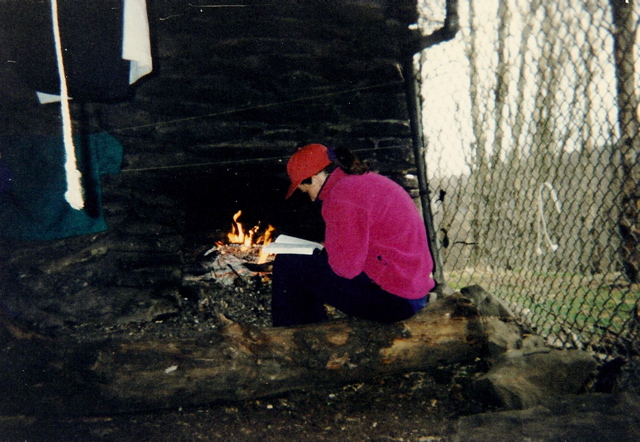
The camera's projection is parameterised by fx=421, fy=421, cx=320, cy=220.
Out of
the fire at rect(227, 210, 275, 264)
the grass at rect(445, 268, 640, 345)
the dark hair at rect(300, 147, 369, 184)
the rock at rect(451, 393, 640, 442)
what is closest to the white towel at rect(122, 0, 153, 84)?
the dark hair at rect(300, 147, 369, 184)

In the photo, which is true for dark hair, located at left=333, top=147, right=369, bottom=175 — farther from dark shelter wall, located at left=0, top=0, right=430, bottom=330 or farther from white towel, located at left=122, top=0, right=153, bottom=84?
dark shelter wall, located at left=0, top=0, right=430, bottom=330

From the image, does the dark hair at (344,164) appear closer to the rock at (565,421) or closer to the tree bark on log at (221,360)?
the tree bark on log at (221,360)

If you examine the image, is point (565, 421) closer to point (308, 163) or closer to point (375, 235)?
point (375, 235)

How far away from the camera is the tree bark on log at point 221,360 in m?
2.23

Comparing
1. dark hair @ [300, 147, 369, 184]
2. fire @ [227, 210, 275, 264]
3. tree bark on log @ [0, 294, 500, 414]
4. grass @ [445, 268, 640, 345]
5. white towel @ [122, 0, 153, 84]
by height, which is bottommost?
grass @ [445, 268, 640, 345]

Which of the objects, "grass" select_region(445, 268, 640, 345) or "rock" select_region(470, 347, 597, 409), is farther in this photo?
"grass" select_region(445, 268, 640, 345)

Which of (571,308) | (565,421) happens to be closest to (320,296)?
(565,421)

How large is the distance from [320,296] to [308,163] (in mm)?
822

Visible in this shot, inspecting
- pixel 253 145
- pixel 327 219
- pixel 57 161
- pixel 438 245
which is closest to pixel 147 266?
pixel 57 161

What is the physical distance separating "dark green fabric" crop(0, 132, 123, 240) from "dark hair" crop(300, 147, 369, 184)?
2.18 metres

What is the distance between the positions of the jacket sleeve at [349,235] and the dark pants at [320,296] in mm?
145

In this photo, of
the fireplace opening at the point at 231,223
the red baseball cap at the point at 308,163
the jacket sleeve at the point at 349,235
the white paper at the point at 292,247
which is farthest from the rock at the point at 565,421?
the fireplace opening at the point at 231,223

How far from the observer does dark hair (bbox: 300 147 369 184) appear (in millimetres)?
2529

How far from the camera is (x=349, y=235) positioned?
2350mm
